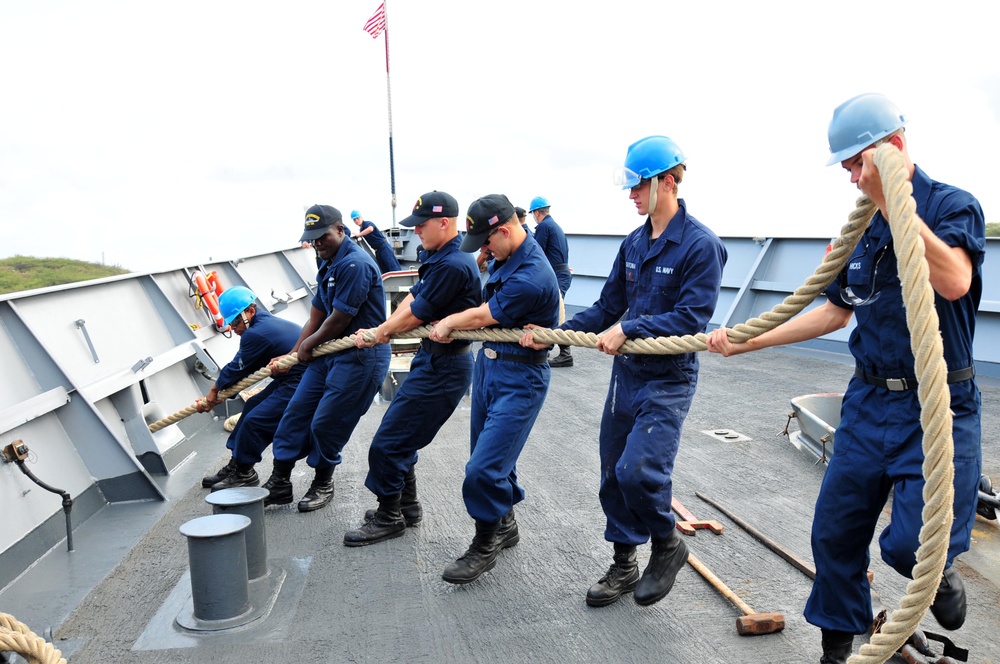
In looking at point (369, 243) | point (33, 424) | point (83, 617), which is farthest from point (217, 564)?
point (369, 243)

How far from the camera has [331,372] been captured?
4.56 metres

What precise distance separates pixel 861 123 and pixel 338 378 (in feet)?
10.2

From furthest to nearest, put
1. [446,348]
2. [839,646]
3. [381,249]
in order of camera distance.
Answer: [381,249] < [446,348] < [839,646]

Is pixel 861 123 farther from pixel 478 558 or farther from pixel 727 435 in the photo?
pixel 727 435

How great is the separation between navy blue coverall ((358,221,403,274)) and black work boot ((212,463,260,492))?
6017 millimetres

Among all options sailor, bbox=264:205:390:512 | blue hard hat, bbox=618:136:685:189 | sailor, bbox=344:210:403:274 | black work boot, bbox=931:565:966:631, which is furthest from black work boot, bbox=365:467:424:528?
sailor, bbox=344:210:403:274

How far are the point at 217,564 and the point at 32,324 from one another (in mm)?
2525

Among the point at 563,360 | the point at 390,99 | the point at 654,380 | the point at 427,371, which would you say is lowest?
the point at 563,360

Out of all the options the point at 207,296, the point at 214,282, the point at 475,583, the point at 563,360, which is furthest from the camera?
the point at 563,360

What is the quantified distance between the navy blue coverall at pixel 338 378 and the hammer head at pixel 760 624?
2485 mm

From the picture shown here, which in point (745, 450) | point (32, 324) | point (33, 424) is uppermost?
point (32, 324)

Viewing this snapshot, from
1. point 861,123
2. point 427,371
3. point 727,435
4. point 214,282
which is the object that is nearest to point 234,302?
point 427,371

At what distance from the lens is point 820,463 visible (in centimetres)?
503

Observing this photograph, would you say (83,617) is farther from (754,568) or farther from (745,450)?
(745,450)
